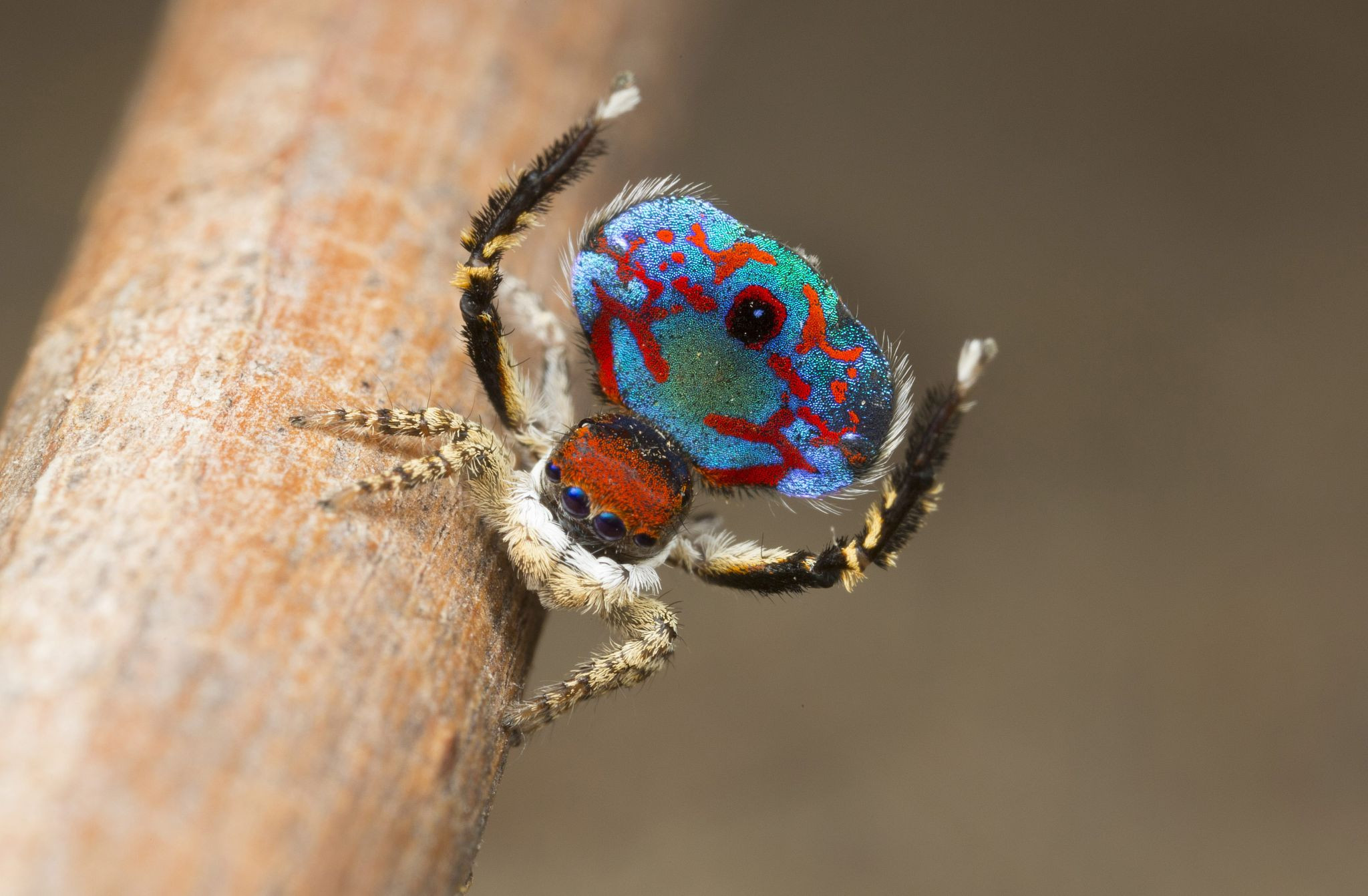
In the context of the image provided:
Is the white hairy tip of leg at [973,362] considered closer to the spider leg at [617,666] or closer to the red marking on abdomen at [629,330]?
the red marking on abdomen at [629,330]

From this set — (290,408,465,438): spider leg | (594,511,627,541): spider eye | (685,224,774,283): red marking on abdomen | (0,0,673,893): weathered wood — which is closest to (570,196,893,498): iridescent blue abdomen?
(685,224,774,283): red marking on abdomen

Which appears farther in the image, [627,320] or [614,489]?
[627,320]

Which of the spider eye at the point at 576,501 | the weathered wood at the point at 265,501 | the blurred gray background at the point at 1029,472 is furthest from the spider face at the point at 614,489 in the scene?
the blurred gray background at the point at 1029,472

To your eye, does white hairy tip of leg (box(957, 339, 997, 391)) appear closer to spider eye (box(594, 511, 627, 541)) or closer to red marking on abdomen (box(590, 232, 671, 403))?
red marking on abdomen (box(590, 232, 671, 403))

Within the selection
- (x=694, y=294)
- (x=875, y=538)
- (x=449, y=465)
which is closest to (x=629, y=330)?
(x=694, y=294)

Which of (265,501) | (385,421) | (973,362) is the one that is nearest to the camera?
(265,501)

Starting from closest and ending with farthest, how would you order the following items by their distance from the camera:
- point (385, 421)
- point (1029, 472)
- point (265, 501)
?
point (265, 501) < point (385, 421) < point (1029, 472)

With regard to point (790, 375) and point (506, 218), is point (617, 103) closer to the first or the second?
point (506, 218)
